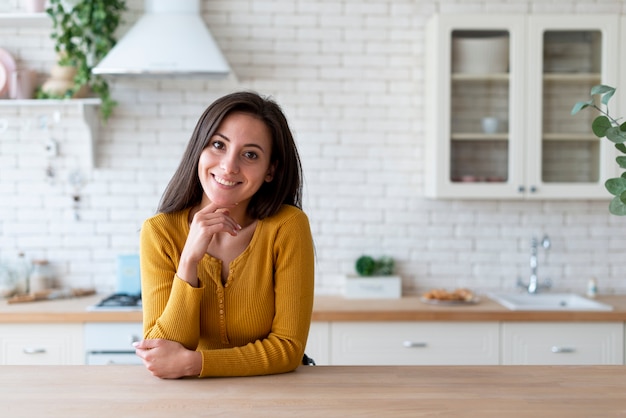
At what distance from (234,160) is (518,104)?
2.22 metres

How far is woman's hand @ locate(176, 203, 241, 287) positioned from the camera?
1.73m

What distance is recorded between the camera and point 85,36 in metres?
3.63

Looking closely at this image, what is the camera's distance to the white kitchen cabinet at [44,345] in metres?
3.29

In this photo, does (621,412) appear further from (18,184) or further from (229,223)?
(18,184)

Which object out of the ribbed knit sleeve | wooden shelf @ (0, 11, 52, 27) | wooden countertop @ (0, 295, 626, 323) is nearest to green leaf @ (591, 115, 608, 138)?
the ribbed knit sleeve

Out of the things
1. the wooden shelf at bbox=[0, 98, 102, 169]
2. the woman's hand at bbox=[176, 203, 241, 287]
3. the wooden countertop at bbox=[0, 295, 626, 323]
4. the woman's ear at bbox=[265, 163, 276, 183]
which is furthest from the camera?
the wooden shelf at bbox=[0, 98, 102, 169]

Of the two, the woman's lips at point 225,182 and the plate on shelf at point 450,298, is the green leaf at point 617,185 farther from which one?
the plate on shelf at point 450,298

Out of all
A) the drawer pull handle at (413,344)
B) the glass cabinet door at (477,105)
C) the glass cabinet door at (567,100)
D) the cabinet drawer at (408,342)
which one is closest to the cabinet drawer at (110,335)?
the cabinet drawer at (408,342)

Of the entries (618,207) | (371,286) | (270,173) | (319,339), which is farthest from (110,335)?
(618,207)

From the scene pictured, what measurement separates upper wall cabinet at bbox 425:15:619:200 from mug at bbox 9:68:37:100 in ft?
6.94

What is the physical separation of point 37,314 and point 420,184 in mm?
2089

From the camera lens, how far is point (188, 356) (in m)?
1.63

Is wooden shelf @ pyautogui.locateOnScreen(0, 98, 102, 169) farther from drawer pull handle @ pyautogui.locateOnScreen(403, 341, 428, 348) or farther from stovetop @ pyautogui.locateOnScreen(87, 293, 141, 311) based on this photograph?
drawer pull handle @ pyautogui.locateOnScreen(403, 341, 428, 348)

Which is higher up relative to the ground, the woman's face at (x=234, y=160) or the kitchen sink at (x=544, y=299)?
the woman's face at (x=234, y=160)
